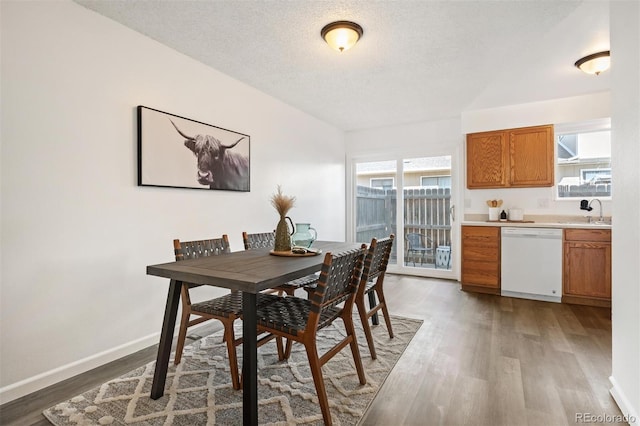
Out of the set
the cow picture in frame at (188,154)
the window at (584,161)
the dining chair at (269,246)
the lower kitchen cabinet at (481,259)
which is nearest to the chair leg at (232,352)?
the dining chair at (269,246)

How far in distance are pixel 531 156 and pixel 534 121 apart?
452 millimetres

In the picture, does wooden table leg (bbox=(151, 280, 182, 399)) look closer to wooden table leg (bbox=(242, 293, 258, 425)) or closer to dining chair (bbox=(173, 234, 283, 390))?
dining chair (bbox=(173, 234, 283, 390))

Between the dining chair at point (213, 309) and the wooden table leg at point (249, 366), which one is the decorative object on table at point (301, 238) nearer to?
the dining chair at point (213, 309)

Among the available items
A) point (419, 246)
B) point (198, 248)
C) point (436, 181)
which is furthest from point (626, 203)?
point (419, 246)

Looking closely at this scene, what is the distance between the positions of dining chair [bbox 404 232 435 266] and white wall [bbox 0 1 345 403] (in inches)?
130

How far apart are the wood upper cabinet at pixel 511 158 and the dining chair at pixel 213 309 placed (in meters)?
3.54

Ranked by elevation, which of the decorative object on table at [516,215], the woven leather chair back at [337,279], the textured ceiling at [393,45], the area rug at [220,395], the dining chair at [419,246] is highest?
the textured ceiling at [393,45]

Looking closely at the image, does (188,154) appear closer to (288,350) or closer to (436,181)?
(288,350)

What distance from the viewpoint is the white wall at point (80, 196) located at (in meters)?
1.79

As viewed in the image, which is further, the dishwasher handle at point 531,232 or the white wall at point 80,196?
the dishwasher handle at point 531,232

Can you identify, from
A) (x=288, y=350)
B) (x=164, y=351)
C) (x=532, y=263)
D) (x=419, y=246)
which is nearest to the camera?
(x=164, y=351)

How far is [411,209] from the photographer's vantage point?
5.12 metres

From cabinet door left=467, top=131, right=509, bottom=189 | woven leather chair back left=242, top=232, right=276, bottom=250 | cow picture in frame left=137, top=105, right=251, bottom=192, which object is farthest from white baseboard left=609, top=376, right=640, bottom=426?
cow picture in frame left=137, top=105, right=251, bottom=192

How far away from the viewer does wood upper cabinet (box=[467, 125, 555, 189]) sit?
399 centimetres
